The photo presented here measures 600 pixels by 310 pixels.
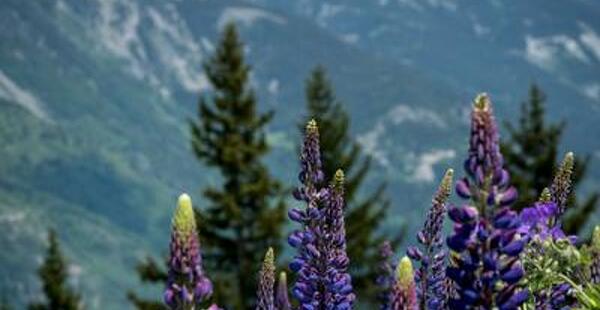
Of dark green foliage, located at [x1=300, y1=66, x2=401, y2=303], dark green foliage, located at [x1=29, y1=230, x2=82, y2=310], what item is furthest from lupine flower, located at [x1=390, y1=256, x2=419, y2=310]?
dark green foliage, located at [x1=29, y1=230, x2=82, y2=310]

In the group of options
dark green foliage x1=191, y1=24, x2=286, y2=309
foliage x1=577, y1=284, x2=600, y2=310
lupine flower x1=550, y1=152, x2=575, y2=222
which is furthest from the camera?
dark green foliage x1=191, y1=24, x2=286, y2=309

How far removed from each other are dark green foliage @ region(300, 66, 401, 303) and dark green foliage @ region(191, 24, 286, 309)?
3114 millimetres

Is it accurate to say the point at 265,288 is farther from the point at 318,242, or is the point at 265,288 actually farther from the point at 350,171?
the point at 350,171

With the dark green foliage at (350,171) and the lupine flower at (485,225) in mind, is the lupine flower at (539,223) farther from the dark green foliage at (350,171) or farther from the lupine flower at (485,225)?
the dark green foliage at (350,171)

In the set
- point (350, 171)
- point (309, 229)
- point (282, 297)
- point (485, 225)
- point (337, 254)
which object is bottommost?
point (485, 225)

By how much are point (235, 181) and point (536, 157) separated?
14.2 meters

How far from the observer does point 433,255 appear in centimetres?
461

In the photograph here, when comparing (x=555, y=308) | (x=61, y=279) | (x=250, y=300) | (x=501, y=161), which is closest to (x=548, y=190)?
(x=555, y=308)

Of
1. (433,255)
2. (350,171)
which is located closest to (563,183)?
(433,255)

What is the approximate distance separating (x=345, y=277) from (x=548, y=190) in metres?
0.91

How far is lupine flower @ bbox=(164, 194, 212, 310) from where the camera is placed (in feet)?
8.55

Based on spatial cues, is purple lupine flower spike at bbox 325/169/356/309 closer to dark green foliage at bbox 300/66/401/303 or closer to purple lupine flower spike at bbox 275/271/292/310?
purple lupine flower spike at bbox 275/271/292/310

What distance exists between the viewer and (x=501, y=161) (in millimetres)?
2699

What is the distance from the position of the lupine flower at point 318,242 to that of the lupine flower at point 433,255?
298mm
